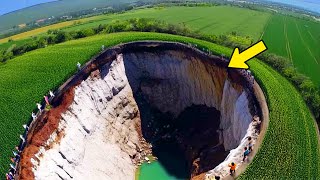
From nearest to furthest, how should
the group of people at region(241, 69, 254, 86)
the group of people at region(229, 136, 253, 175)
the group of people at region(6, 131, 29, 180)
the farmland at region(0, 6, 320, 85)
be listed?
the group of people at region(229, 136, 253, 175) → the group of people at region(6, 131, 29, 180) → the group of people at region(241, 69, 254, 86) → the farmland at region(0, 6, 320, 85)

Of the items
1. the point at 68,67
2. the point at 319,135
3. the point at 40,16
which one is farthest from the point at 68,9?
the point at 319,135

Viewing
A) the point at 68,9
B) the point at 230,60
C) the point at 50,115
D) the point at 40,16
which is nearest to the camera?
the point at 50,115

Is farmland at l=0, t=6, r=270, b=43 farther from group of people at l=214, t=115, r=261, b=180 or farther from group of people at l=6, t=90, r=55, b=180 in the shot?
group of people at l=6, t=90, r=55, b=180

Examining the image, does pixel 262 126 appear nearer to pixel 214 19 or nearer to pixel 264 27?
pixel 264 27

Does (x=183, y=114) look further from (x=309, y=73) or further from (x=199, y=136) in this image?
(x=309, y=73)

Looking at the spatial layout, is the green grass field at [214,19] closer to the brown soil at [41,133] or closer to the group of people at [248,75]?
the group of people at [248,75]

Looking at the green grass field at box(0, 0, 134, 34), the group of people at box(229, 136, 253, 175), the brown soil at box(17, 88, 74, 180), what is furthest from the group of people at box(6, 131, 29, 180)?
Answer: the green grass field at box(0, 0, 134, 34)

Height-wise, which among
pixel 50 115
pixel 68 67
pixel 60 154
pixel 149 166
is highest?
pixel 68 67
